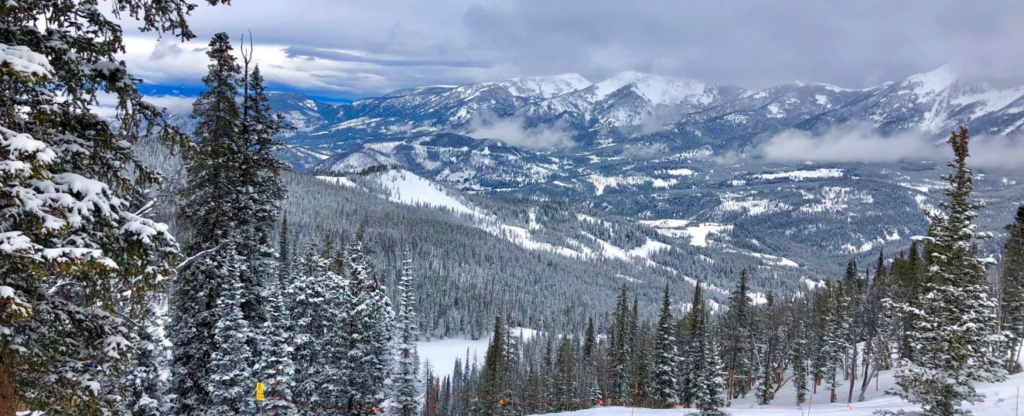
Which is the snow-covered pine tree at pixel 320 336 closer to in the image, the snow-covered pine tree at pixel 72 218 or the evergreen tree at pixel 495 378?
the snow-covered pine tree at pixel 72 218

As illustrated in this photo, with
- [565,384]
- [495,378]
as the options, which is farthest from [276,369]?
[565,384]

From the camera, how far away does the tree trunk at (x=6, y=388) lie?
24.1ft

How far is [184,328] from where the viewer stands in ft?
66.2

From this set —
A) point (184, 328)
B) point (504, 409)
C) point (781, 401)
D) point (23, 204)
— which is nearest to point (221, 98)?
point (184, 328)

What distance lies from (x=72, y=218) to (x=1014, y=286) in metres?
63.1

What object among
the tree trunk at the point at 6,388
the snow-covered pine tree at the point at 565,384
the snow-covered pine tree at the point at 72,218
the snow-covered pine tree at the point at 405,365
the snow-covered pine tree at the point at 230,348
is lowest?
the snow-covered pine tree at the point at 565,384

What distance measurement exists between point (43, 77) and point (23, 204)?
1.48 meters

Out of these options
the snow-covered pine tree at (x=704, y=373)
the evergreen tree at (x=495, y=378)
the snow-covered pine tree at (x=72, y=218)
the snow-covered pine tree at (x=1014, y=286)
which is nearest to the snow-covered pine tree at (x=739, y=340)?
the snow-covered pine tree at (x=704, y=373)

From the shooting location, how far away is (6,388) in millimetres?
7418

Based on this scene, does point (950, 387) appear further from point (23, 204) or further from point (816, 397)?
point (816, 397)

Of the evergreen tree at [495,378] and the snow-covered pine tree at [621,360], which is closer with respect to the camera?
the evergreen tree at [495,378]

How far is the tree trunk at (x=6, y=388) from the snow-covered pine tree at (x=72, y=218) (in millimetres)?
13

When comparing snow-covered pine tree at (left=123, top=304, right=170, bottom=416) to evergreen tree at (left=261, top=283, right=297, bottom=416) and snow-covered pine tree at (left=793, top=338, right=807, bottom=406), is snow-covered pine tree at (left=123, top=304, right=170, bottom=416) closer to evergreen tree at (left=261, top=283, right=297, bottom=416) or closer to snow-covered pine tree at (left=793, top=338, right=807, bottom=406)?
evergreen tree at (left=261, top=283, right=297, bottom=416)

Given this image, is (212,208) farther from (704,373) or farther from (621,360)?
(621,360)
